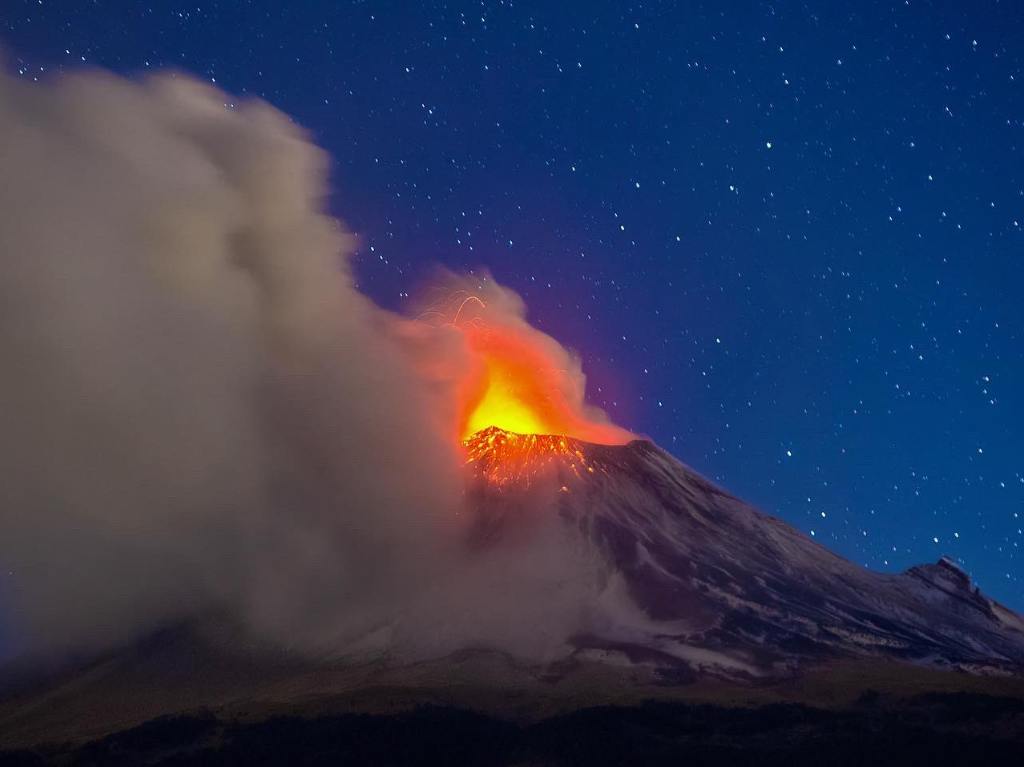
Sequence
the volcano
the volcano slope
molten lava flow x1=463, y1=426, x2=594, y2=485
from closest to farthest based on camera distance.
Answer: the volcano slope
the volcano
molten lava flow x1=463, y1=426, x2=594, y2=485

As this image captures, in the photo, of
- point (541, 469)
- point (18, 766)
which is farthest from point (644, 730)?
point (541, 469)

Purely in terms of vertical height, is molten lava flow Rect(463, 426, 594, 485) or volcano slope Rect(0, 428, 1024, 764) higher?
molten lava flow Rect(463, 426, 594, 485)

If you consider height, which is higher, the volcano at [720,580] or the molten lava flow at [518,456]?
the molten lava flow at [518,456]

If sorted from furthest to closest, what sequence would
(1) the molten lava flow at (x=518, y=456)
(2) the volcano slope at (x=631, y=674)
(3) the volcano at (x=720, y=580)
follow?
(1) the molten lava flow at (x=518, y=456)
(3) the volcano at (x=720, y=580)
(2) the volcano slope at (x=631, y=674)

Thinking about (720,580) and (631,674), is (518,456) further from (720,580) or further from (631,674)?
(631,674)

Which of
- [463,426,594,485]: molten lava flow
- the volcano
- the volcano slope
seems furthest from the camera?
[463,426,594,485]: molten lava flow

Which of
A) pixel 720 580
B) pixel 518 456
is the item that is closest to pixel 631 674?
pixel 720 580

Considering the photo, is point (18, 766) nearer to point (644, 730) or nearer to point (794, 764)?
point (644, 730)

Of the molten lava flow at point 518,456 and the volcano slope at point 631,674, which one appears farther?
the molten lava flow at point 518,456
